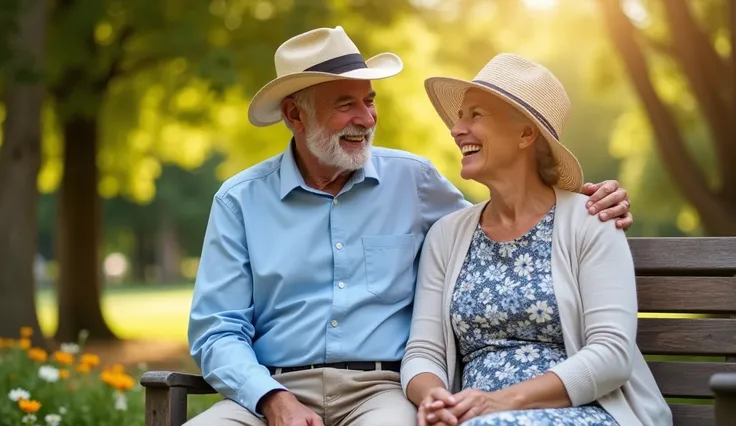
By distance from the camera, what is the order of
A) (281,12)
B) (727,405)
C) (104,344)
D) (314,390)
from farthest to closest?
1. (104,344)
2. (281,12)
3. (314,390)
4. (727,405)

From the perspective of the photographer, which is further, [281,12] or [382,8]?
[382,8]

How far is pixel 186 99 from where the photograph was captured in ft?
58.7

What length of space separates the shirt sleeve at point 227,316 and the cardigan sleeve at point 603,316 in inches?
41.7

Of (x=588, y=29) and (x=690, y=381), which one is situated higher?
(x=588, y=29)

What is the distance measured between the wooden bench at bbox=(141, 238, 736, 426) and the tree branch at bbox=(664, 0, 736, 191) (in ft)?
27.5

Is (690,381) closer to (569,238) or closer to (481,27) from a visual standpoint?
(569,238)

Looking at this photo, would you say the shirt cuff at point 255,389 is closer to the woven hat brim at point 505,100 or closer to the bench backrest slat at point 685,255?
the woven hat brim at point 505,100

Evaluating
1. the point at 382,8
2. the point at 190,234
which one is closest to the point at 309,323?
the point at 382,8

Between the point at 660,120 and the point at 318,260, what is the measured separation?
8.31 meters

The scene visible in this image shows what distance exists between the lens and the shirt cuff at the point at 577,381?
3.38m

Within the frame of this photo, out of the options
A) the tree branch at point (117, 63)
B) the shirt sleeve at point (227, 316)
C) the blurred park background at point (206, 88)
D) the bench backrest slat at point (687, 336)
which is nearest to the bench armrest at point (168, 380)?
the shirt sleeve at point (227, 316)

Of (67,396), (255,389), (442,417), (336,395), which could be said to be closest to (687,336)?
(442,417)

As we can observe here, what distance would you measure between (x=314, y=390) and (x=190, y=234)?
1926 inches

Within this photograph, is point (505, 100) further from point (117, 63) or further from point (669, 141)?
point (117, 63)
